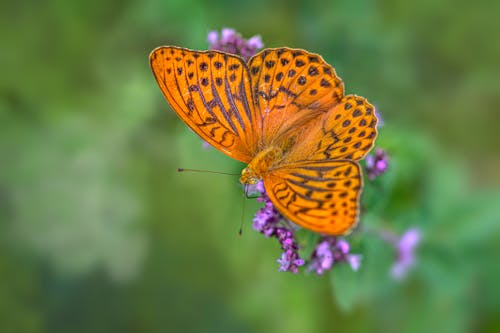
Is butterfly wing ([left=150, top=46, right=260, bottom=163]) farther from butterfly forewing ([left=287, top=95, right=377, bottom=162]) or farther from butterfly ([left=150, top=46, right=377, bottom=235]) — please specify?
butterfly forewing ([left=287, top=95, right=377, bottom=162])

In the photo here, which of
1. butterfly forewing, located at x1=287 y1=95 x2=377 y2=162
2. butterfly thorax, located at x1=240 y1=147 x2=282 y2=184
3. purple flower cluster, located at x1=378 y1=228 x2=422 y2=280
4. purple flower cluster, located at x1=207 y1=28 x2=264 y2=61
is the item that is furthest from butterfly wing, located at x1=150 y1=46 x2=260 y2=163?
purple flower cluster, located at x1=378 y1=228 x2=422 y2=280

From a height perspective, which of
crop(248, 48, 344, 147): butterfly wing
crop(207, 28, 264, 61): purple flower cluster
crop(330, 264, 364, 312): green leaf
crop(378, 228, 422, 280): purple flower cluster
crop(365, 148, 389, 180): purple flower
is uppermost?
crop(207, 28, 264, 61): purple flower cluster

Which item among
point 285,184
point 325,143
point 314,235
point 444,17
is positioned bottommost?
point 314,235

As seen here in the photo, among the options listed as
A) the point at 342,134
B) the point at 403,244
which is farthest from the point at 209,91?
the point at 403,244

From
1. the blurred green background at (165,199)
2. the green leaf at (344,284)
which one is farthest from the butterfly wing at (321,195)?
the blurred green background at (165,199)

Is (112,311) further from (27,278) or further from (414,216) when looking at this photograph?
(414,216)

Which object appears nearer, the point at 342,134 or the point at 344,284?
the point at 342,134

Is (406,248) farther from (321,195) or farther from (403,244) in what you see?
(321,195)

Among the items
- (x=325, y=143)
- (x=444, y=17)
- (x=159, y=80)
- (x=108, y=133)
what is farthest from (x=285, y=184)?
(x=444, y=17)
